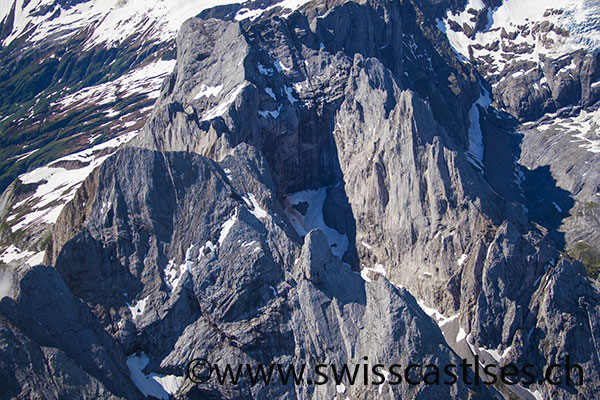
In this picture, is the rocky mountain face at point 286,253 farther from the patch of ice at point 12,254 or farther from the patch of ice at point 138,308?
the patch of ice at point 12,254

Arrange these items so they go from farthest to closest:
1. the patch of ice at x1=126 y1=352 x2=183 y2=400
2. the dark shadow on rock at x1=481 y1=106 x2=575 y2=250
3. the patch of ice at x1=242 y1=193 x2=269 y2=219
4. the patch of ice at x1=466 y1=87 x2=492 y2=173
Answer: the patch of ice at x1=466 y1=87 x2=492 y2=173 → the dark shadow on rock at x1=481 y1=106 x2=575 y2=250 → the patch of ice at x1=242 y1=193 x2=269 y2=219 → the patch of ice at x1=126 y1=352 x2=183 y2=400

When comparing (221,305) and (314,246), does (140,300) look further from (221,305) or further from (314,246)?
(314,246)

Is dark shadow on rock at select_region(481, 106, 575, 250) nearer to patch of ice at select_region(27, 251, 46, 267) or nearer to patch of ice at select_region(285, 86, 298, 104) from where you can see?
patch of ice at select_region(285, 86, 298, 104)

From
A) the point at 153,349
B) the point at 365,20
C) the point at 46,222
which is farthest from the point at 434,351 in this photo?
the point at 46,222

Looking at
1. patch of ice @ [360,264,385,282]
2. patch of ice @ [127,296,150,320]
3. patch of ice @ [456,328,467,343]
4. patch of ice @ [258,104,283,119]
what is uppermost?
patch of ice @ [258,104,283,119]

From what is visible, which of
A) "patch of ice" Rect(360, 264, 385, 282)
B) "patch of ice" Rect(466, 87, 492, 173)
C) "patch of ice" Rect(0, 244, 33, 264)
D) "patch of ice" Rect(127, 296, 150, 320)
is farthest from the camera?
"patch of ice" Rect(466, 87, 492, 173)

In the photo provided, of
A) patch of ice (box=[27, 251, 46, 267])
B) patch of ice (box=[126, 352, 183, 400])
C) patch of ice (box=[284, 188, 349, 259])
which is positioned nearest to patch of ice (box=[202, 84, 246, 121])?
patch of ice (box=[284, 188, 349, 259])

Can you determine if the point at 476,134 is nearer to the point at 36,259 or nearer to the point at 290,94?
the point at 290,94

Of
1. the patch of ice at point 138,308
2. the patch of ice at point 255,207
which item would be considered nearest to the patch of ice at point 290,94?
the patch of ice at point 255,207
